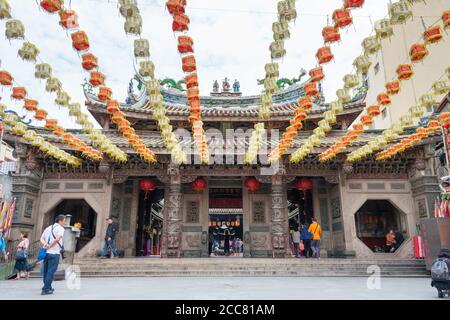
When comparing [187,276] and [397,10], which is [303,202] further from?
[397,10]

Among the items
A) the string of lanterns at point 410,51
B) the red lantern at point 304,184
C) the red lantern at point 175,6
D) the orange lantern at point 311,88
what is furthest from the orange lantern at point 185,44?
the red lantern at point 304,184

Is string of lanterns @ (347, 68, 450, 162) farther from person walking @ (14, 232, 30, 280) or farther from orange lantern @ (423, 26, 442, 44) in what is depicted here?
person walking @ (14, 232, 30, 280)

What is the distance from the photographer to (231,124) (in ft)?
51.6

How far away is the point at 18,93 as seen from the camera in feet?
27.0

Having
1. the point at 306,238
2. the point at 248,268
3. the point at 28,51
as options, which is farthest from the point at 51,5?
the point at 306,238

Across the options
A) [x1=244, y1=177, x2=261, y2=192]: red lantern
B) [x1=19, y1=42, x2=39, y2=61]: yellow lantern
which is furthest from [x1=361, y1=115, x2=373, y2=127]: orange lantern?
[x1=19, y1=42, x2=39, y2=61]: yellow lantern

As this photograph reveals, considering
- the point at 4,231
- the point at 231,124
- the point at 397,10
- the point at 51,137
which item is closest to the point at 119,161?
the point at 51,137

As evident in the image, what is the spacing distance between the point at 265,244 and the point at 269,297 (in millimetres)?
9144

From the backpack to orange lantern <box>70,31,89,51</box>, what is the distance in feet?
25.9

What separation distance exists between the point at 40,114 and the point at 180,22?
5.71 m

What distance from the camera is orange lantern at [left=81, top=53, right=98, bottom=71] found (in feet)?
22.2

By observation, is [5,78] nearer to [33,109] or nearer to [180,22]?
[33,109]

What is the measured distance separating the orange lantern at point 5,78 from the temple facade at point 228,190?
516 cm
